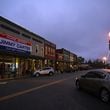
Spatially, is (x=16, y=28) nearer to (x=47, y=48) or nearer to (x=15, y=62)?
(x=15, y=62)

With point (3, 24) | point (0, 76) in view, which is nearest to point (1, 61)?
point (0, 76)

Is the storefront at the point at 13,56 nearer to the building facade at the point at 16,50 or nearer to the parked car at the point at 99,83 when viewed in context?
the building facade at the point at 16,50

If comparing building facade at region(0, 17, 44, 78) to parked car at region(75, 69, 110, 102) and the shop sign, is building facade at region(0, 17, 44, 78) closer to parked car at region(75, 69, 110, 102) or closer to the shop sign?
the shop sign

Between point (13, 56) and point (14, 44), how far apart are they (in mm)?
2181

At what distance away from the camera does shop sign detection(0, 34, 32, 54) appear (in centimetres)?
3918

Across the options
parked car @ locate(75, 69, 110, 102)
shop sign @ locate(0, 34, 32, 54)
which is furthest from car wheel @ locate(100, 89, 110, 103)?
shop sign @ locate(0, 34, 32, 54)

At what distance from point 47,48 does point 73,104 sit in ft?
184

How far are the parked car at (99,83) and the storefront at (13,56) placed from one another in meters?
24.2

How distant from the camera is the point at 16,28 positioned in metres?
46.3

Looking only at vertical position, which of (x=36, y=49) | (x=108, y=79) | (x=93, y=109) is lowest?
(x=93, y=109)

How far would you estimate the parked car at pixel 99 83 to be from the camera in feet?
44.0

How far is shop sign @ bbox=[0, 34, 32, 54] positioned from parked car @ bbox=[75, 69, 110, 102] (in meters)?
24.0

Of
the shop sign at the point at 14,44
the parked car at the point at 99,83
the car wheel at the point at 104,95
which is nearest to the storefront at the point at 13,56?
the shop sign at the point at 14,44

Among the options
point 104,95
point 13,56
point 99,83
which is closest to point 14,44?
point 13,56
